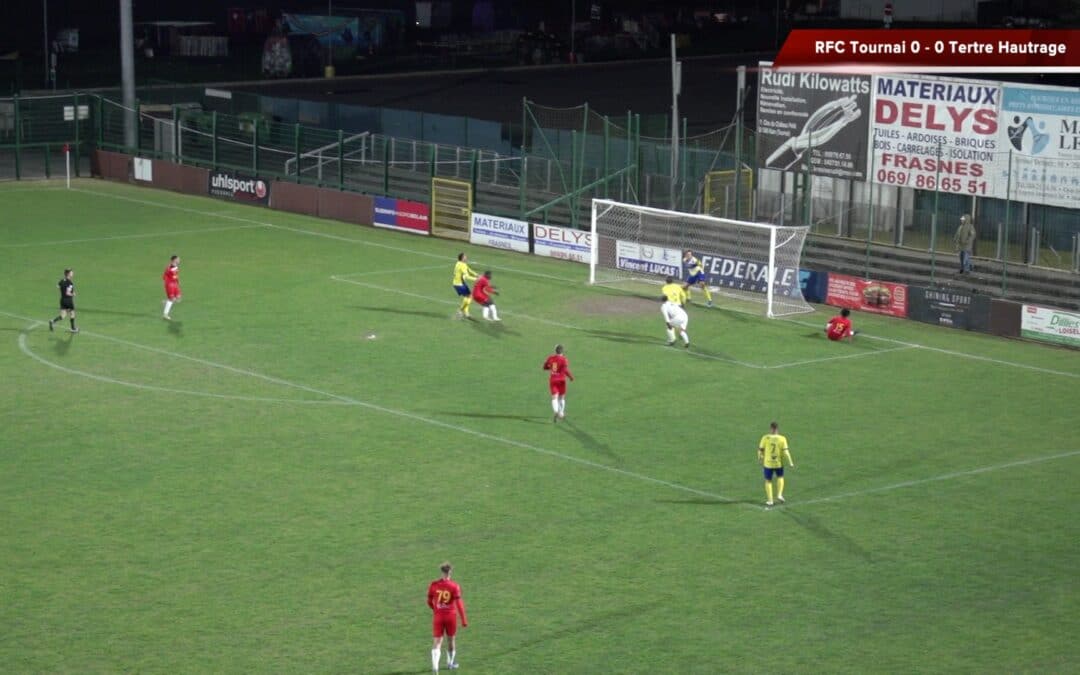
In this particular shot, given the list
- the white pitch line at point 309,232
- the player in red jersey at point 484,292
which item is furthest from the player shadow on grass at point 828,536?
the white pitch line at point 309,232

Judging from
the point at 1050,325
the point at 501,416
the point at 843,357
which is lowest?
the point at 501,416

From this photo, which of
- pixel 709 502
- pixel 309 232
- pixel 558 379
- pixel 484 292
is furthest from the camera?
pixel 309 232

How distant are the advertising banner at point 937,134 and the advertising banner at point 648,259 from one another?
6.34 m

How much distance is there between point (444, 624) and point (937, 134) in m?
30.0

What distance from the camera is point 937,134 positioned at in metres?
46.3

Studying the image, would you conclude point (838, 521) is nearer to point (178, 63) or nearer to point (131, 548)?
point (131, 548)

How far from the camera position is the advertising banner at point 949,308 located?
1698 inches

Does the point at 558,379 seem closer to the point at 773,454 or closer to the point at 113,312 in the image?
the point at 773,454

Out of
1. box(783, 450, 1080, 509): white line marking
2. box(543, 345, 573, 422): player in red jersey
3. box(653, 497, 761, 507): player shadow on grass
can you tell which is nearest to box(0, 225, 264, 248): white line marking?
box(543, 345, 573, 422): player in red jersey

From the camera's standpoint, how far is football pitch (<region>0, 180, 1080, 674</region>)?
2242cm

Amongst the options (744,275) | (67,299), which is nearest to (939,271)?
(744,275)

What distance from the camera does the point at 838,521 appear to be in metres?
27.5

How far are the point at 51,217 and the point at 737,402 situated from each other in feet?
107

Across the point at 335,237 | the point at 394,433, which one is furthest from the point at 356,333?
the point at 335,237
